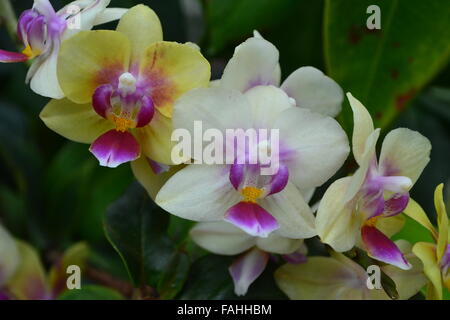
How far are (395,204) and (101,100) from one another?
25 centimetres

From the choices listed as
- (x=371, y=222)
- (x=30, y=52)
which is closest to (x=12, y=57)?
(x=30, y=52)

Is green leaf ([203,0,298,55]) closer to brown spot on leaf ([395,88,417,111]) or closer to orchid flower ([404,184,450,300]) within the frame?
brown spot on leaf ([395,88,417,111])

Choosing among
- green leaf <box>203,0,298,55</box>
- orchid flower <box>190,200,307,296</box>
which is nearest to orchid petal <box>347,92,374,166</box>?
orchid flower <box>190,200,307,296</box>

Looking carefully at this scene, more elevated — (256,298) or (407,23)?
(407,23)

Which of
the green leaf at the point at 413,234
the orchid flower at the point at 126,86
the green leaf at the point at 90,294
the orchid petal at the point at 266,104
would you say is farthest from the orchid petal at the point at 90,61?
the green leaf at the point at 413,234

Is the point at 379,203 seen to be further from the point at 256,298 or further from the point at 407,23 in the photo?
the point at 407,23

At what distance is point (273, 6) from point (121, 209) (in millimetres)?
357

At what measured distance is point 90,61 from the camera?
57 centimetres

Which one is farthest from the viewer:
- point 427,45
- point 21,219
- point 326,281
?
point 21,219

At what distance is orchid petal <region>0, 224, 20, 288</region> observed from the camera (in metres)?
0.81

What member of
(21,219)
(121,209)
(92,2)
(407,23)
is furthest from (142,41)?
(21,219)

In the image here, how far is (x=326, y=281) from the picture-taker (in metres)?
0.67

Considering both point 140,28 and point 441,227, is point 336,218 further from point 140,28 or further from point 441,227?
point 140,28

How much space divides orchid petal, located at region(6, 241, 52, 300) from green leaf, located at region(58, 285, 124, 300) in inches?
4.6
